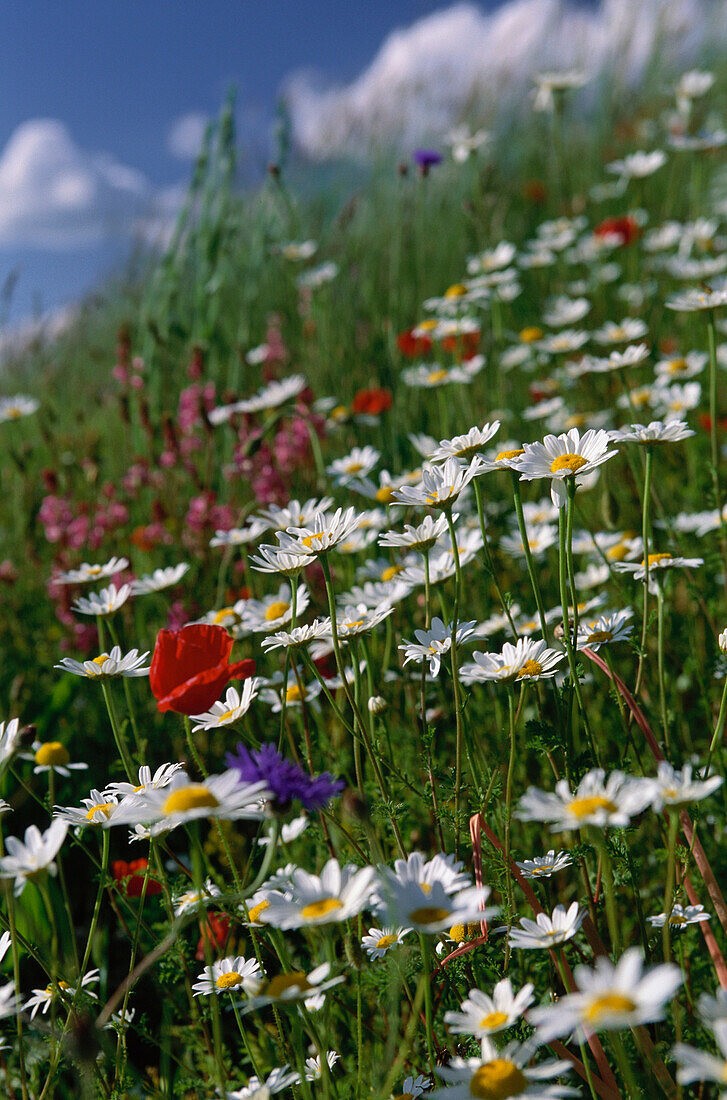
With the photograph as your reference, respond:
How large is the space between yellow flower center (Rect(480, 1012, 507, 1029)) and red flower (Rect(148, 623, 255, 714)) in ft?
1.76

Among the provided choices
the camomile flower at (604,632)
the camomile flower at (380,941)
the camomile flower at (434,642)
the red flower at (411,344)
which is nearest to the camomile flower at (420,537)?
the camomile flower at (434,642)

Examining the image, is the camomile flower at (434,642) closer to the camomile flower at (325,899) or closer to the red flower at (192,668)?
the red flower at (192,668)

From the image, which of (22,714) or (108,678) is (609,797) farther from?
(22,714)

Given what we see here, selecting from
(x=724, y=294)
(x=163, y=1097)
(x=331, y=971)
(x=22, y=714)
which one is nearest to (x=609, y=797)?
(x=331, y=971)

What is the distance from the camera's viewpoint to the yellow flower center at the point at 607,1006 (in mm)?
562

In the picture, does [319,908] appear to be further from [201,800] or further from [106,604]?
[106,604]

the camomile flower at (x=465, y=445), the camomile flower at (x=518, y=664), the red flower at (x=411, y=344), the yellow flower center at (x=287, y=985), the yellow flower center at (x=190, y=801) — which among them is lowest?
the yellow flower center at (x=287, y=985)

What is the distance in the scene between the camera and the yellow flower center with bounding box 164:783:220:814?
73 cm

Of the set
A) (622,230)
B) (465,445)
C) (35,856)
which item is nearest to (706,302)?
(465,445)

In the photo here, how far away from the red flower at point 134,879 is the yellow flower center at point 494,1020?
24.7 inches

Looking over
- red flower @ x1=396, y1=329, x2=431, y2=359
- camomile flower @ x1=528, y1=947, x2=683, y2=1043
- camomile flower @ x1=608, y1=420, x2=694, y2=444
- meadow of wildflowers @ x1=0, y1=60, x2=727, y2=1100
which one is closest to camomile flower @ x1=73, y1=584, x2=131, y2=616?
meadow of wildflowers @ x1=0, y1=60, x2=727, y2=1100

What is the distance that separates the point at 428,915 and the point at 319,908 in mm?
98

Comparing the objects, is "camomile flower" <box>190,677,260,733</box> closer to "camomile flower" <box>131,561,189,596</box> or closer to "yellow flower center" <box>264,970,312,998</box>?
"yellow flower center" <box>264,970,312,998</box>

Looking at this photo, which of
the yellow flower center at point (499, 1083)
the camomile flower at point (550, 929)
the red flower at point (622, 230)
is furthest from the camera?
the red flower at point (622, 230)
